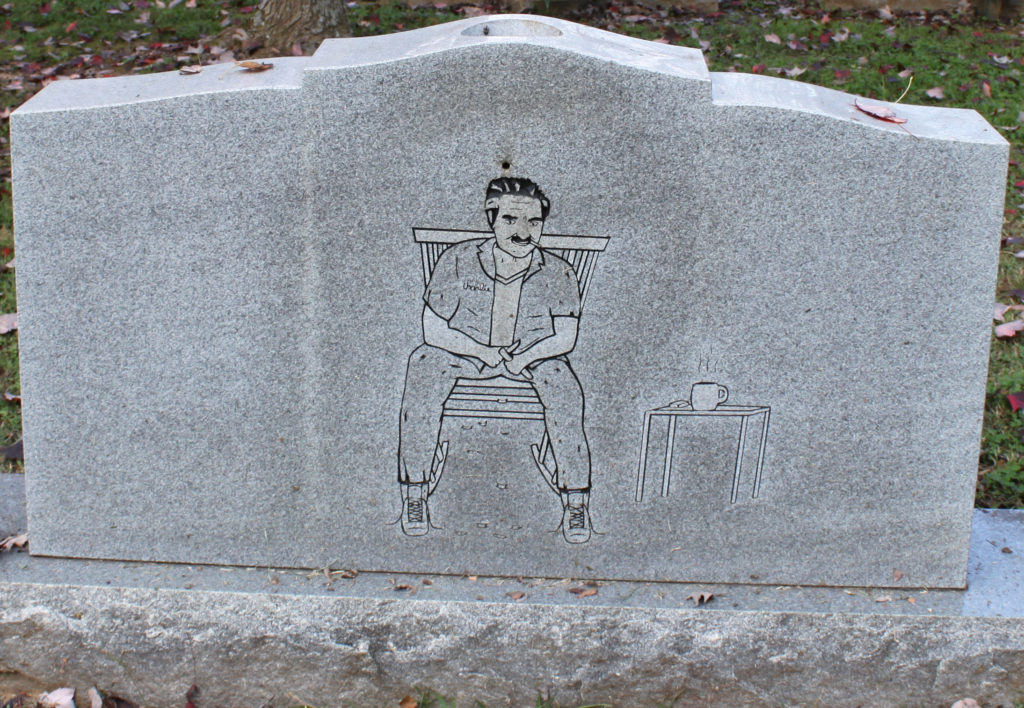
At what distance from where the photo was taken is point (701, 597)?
281cm

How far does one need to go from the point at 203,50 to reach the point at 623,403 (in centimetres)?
560

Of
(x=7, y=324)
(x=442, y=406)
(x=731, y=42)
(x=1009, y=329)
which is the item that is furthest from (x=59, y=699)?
(x=731, y=42)

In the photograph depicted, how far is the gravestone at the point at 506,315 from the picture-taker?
251 cm

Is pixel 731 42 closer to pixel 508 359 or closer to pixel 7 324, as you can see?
pixel 7 324

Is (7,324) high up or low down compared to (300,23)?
down

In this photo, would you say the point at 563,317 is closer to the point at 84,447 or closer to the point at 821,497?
the point at 821,497

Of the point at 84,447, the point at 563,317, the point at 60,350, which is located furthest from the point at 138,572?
the point at 563,317

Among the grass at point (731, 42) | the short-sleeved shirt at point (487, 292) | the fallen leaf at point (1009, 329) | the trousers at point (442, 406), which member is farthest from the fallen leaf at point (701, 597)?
the grass at point (731, 42)

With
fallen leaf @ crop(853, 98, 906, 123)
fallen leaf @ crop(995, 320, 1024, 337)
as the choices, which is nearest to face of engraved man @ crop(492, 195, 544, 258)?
fallen leaf @ crop(853, 98, 906, 123)

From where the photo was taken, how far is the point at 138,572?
9.43 feet

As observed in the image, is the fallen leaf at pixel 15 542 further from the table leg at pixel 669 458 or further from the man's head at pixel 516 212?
the table leg at pixel 669 458

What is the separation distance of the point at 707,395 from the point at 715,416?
66 mm

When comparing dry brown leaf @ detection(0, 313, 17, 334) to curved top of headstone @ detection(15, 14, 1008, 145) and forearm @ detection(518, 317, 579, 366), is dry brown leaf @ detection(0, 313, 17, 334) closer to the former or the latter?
curved top of headstone @ detection(15, 14, 1008, 145)

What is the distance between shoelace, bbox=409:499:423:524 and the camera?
9.33 feet
